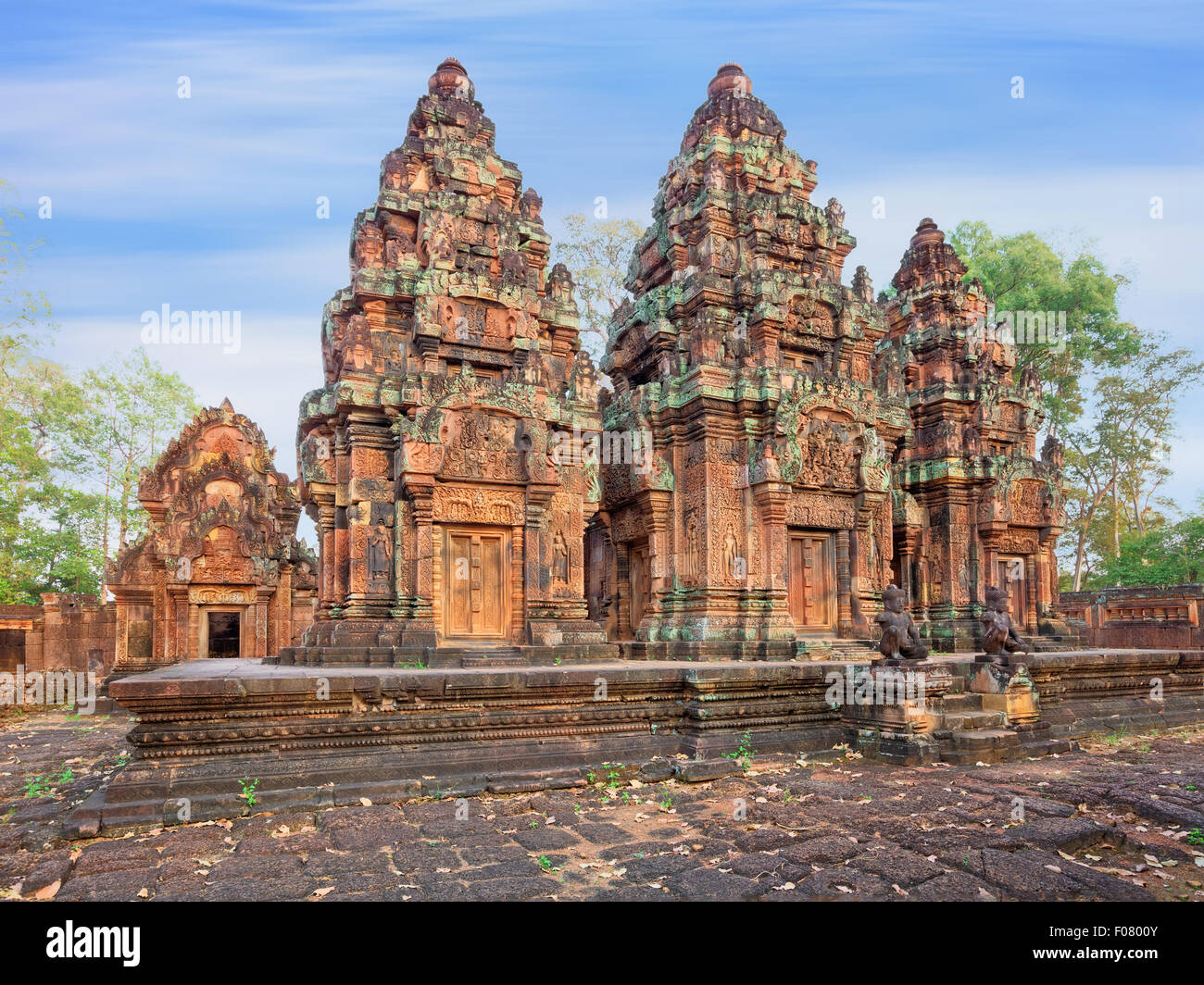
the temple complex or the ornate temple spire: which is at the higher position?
the ornate temple spire

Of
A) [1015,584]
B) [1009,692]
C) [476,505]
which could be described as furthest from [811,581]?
[1015,584]

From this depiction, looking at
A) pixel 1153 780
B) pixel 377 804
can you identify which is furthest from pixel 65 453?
pixel 1153 780

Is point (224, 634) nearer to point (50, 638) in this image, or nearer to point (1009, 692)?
point (50, 638)

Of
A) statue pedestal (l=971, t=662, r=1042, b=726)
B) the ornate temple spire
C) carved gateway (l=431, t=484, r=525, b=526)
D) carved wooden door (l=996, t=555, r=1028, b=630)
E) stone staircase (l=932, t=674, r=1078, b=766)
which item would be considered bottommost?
stone staircase (l=932, t=674, r=1078, b=766)

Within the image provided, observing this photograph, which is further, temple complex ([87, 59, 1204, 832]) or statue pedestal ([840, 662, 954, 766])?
statue pedestal ([840, 662, 954, 766])

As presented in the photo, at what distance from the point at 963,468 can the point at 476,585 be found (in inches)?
411

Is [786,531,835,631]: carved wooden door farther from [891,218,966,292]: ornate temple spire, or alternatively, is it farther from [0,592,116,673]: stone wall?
[0,592,116,673]: stone wall

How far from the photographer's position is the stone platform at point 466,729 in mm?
5875

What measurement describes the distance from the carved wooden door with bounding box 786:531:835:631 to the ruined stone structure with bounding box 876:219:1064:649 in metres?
3.56

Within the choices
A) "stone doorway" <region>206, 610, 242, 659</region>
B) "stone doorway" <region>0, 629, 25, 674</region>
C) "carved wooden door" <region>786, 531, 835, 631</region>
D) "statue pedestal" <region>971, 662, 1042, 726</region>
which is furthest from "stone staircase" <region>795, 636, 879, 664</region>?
"stone doorway" <region>0, 629, 25, 674</region>

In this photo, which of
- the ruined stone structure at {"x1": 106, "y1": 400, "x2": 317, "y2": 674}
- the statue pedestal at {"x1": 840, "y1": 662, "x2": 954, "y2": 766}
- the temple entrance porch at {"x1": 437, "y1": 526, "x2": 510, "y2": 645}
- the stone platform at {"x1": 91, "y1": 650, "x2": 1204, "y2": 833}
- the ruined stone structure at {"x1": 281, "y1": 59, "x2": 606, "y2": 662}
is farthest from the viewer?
the ruined stone structure at {"x1": 106, "y1": 400, "x2": 317, "y2": 674}

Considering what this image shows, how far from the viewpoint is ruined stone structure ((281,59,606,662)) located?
9.46 meters

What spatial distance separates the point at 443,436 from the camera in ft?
31.0

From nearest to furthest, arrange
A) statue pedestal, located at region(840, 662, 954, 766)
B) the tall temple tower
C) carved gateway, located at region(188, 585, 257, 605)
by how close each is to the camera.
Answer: statue pedestal, located at region(840, 662, 954, 766) < the tall temple tower < carved gateway, located at region(188, 585, 257, 605)
